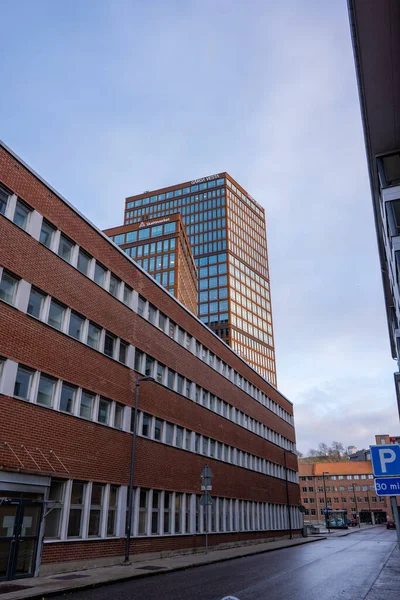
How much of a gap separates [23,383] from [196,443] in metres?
15.4

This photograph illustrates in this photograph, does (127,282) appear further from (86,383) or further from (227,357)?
(227,357)

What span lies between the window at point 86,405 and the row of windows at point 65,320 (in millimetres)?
1991

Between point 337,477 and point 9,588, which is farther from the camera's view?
point 337,477

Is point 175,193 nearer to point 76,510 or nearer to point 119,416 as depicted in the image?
point 119,416

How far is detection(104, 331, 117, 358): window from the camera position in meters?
20.4

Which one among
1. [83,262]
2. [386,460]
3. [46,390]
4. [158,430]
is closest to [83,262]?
[83,262]

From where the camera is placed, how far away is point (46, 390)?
1644cm

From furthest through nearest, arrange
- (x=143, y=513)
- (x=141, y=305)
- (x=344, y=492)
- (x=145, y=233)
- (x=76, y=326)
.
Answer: (x=344, y=492) → (x=145, y=233) → (x=141, y=305) → (x=143, y=513) → (x=76, y=326)

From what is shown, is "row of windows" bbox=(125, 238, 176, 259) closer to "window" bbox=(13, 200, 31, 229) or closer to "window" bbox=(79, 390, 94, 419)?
"window" bbox=(79, 390, 94, 419)

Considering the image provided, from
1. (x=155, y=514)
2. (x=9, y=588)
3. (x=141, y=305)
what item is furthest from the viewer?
(x=141, y=305)

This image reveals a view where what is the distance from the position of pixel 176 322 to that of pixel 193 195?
101 m

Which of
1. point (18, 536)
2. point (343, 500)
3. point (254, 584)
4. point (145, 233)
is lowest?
point (254, 584)

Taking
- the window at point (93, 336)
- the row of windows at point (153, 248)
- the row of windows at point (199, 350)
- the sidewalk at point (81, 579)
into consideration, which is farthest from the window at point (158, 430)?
the row of windows at point (153, 248)

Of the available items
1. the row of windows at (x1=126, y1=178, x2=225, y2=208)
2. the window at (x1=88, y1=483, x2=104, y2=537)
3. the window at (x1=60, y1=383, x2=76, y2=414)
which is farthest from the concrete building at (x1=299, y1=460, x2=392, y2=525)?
the window at (x1=60, y1=383, x2=76, y2=414)
